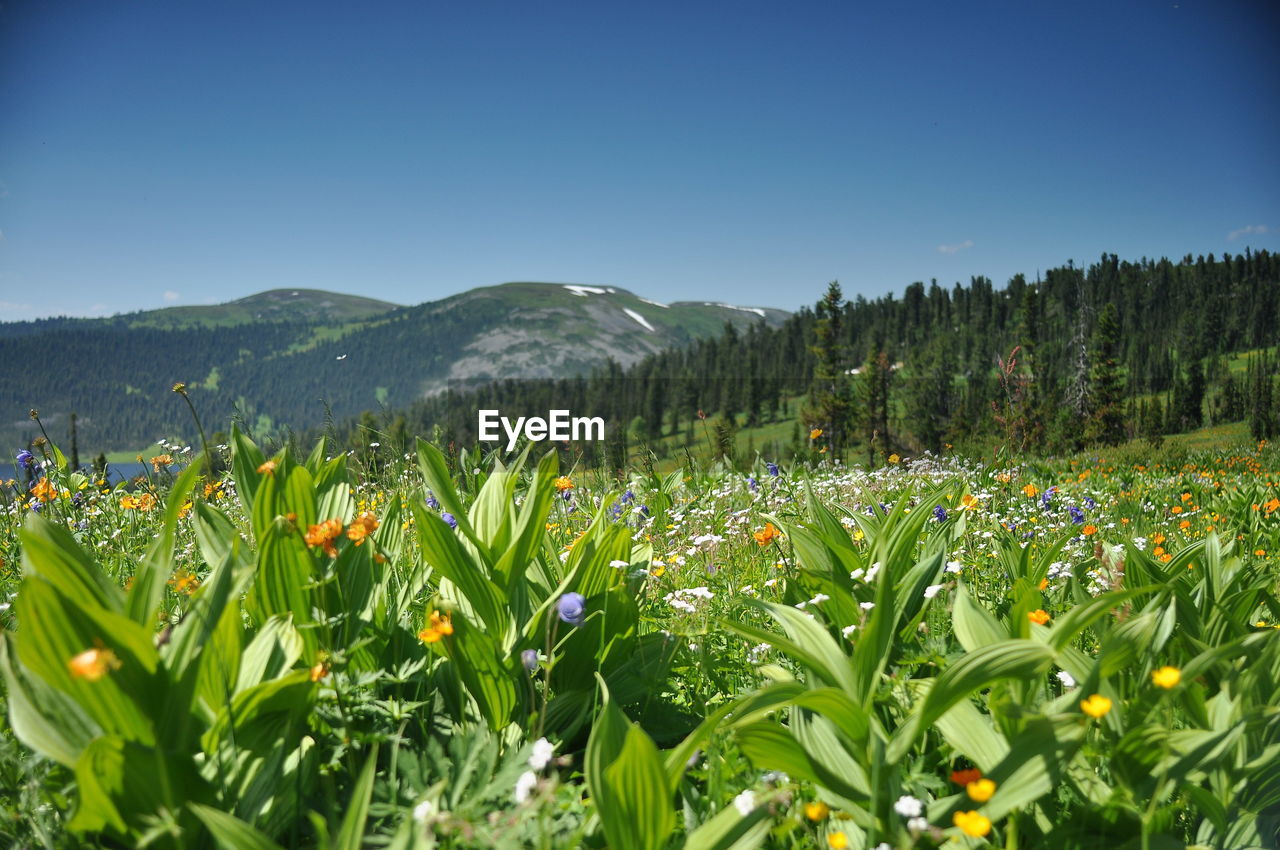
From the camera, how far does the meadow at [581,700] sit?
144 cm

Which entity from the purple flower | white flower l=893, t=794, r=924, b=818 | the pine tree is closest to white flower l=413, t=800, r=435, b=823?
the purple flower

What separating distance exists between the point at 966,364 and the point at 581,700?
15436cm

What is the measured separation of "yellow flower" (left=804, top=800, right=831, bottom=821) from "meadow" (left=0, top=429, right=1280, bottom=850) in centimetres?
5

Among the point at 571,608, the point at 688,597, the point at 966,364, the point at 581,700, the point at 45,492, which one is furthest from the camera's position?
the point at 966,364

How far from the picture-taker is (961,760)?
2057mm

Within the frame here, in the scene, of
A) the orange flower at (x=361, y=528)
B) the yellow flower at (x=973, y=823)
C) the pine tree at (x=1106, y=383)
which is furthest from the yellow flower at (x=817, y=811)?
the pine tree at (x=1106, y=383)

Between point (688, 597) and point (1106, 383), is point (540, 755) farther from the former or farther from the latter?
point (1106, 383)

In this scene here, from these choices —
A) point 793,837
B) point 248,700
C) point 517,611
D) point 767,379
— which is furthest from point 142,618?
point 767,379

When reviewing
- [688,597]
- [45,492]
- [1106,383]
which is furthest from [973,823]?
[1106,383]

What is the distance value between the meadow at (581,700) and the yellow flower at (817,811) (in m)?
0.05

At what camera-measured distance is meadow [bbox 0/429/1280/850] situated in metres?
1.44

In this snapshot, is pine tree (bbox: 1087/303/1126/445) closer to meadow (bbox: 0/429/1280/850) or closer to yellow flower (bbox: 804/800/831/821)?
meadow (bbox: 0/429/1280/850)

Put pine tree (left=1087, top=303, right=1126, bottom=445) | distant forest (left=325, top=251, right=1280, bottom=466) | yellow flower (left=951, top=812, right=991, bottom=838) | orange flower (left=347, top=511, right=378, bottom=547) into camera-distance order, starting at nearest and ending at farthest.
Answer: yellow flower (left=951, top=812, right=991, bottom=838)
orange flower (left=347, top=511, right=378, bottom=547)
pine tree (left=1087, top=303, right=1126, bottom=445)
distant forest (left=325, top=251, right=1280, bottom=466)

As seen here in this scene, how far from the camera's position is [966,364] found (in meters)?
140
